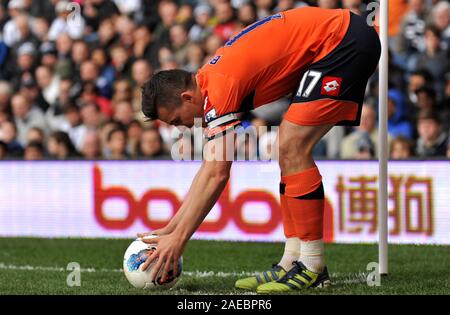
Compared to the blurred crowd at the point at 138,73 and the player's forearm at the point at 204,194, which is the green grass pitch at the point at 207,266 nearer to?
the player's forearm at the point at 204,194

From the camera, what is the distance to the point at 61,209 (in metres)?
10.8

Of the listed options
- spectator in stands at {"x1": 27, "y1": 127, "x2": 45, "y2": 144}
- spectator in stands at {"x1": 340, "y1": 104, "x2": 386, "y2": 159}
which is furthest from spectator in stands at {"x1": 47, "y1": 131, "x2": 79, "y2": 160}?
spectator in stands at {"x1": 340, "y1": 104, "x2": 386, "y2": 159}

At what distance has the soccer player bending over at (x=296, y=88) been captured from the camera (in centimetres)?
584

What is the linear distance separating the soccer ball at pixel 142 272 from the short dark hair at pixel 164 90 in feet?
3.04

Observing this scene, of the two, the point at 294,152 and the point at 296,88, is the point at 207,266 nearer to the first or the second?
the point at 294,152

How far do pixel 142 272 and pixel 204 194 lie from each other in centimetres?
84

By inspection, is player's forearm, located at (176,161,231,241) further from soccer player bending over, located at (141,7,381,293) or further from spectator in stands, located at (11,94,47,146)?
spectator in stands, located at (11,94,47,146)

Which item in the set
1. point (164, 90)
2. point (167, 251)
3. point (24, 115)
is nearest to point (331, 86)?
point (164, 90)

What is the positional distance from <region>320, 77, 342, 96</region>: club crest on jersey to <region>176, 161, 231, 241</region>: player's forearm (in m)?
0.88

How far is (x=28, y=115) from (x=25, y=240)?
11.8ft

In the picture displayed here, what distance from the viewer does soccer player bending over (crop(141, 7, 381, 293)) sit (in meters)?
5.84

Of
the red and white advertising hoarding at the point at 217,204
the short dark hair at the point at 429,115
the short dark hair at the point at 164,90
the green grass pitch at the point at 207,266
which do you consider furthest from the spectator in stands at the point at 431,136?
the short dark hair at the point at 164,90
